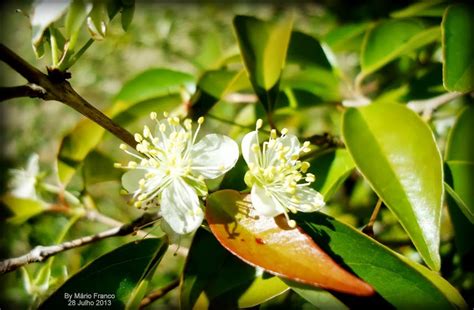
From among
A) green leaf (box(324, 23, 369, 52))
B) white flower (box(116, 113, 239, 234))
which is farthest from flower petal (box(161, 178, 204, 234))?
green leaf (box(324, 23, 369, 52))

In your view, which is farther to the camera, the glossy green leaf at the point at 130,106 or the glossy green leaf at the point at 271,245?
the glossy green leaf at the point at 130,106

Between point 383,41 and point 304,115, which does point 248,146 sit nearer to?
point 383,41

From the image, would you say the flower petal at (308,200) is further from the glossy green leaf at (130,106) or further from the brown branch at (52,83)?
the glossy green leaf at (130,106)

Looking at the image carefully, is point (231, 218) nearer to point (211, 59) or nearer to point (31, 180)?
point (31, 180)

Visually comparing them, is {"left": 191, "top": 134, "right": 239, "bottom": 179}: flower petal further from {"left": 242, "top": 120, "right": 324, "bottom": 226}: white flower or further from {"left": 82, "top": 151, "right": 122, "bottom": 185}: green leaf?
{"left": 82, "top": 151, "right": 122, "bottom": 185}: green leaf

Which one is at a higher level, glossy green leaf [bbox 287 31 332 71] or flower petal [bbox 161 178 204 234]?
glossy green leaf [bbox 287 31 332 71]

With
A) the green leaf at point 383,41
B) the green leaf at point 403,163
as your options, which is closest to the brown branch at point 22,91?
the green leaf at point 403,163

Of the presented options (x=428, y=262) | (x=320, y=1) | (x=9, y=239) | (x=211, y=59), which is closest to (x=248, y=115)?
(x=211, y=59)
